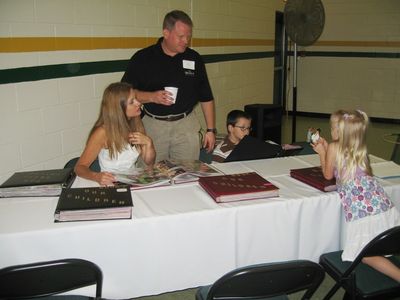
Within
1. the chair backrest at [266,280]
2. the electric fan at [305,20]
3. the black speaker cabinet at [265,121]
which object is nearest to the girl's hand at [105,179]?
the chair backrest at [266,280]

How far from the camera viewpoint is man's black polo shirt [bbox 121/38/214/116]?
10.8ft

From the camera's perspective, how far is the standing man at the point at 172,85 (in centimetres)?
330

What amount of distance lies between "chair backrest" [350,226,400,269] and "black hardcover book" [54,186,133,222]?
991 millimetres

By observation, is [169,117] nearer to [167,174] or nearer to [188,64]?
[188,64]

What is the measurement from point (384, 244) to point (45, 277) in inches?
51.5

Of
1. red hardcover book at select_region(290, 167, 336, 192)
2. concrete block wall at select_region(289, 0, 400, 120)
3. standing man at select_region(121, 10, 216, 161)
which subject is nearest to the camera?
red hardcover book at select_region(290, 167, 336, 192)

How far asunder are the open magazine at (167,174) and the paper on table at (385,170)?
914 millimetres

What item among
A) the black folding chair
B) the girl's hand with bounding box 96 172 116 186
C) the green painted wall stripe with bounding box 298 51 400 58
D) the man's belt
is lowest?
the black folding chair

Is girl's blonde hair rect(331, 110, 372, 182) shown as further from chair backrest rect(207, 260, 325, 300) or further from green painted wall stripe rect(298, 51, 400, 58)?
green painted wall stripe rect(298, 51, 400, 58)

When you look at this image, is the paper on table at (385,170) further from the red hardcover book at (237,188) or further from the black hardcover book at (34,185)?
the black hardcover book at (34,185)

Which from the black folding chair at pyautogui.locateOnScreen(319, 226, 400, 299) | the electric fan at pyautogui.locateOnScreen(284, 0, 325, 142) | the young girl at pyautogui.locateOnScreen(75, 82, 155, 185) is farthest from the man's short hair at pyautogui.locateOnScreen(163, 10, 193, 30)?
the electric fan at pyautogui.locateOnScreen(284, 0, 325, 142)

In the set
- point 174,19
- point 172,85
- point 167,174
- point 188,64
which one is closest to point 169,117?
point 172,85

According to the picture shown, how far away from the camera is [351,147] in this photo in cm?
207

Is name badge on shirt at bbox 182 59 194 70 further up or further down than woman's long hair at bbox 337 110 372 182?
further up
